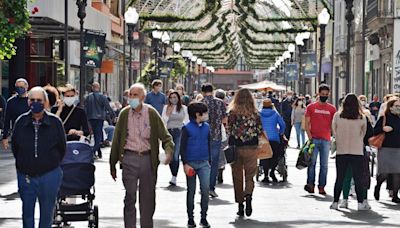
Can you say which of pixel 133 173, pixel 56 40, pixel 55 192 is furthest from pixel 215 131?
pixel 56 40

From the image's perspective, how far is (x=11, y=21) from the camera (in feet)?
74.4

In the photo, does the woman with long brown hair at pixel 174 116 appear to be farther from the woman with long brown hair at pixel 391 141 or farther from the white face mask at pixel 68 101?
the white face mask at pixel 68 101

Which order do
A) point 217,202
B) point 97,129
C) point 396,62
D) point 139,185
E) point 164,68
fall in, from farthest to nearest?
point 164,68 < point 396,62 < point 97,129 < point 217,202 < point 139,185

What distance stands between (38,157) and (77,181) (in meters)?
1.61

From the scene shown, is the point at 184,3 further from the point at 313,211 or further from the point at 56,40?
the point at 313,211

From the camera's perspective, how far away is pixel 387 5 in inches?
2178

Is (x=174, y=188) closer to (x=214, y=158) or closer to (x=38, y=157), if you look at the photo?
(x=214, y=158)

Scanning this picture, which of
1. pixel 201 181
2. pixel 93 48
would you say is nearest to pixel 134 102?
pixel 201 181

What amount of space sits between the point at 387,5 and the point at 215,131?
37691 millimetres

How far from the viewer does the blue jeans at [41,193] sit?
11758mm

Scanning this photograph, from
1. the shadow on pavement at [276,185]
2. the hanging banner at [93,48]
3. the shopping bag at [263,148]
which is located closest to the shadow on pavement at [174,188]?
the shadow on pavement at [276,185]

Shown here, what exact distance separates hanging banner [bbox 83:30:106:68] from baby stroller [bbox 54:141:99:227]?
74.4ft

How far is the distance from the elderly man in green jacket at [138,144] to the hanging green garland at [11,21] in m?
9.17

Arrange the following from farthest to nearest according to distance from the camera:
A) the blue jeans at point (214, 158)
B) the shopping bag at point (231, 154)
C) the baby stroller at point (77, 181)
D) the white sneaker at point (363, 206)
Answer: the blue jeans at point (214, 158)
the white sneaker at point (363, 206)
the shopping bag at point (231, 154)
the baby stroller at point (77, 181)
